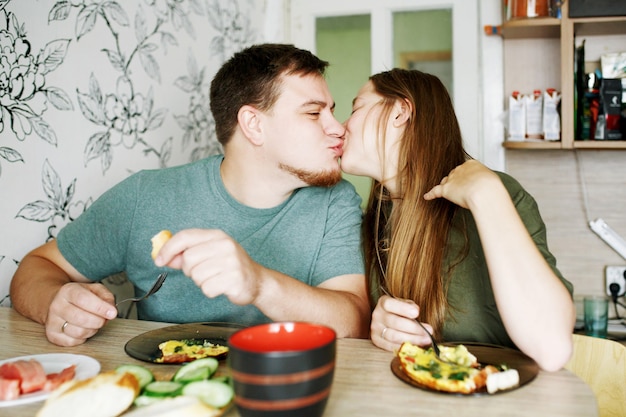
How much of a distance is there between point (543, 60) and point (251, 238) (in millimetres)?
1505

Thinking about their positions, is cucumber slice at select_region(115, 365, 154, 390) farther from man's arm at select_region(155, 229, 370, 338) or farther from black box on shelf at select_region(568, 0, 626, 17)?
black box on shelf at select_region(568, 0, 626, 17)

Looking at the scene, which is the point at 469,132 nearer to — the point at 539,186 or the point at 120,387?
the point at 539,186

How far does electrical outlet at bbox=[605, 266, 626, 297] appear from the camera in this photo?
221cm

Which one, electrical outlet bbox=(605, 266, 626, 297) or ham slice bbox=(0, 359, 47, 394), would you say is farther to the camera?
electrical outlet bbox=(605, 266, 626, 297)

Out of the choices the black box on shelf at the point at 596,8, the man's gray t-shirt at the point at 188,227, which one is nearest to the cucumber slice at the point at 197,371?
the man's gray t-shirt at the point at 188,227

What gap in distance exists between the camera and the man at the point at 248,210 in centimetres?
130

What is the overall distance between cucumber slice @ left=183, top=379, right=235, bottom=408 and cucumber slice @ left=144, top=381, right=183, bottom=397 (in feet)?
0.05

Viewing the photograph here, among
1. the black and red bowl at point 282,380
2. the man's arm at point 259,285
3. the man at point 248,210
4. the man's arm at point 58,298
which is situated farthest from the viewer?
the man at point 248,210

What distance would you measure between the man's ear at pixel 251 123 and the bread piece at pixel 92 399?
33.7 inches

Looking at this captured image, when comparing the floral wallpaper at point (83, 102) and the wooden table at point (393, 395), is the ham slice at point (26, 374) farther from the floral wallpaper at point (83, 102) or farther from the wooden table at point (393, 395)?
the floral wallpaper at point (83, 102)

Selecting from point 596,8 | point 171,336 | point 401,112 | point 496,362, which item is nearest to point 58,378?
point 171,336

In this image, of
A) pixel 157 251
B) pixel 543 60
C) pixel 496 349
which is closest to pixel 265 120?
pixel 157 251

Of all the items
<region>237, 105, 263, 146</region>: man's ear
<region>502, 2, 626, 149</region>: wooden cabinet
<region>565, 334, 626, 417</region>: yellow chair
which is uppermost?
<region>502, 2, 626, 149</region>: wooden cabinet

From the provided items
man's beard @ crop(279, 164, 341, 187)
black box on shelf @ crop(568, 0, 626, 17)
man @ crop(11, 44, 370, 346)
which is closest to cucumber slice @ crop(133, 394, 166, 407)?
man @ crop(11, 44, 370, 346)
